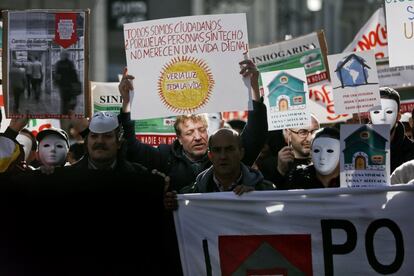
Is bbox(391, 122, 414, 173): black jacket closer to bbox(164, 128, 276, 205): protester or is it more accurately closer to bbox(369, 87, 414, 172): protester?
bbox(369, 87, 414, 172): protester

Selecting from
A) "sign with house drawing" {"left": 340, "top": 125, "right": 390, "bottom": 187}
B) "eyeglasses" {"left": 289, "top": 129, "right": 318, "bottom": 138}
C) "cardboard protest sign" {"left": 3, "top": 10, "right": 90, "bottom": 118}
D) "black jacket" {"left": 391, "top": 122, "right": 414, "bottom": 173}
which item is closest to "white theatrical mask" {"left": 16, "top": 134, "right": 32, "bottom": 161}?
"cardboard protest sign" {"left": 3, "top": 10, "right": 90, "bottom": 118}

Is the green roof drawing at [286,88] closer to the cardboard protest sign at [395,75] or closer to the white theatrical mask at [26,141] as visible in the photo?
the white theatrical mask at [26,141]

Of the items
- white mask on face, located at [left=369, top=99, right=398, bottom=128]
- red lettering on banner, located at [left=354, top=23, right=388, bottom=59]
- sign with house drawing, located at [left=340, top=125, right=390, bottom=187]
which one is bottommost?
sign with house drawing, located at [left=340, top=125, right=390, bottom=187]

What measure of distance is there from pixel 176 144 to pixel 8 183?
1.65m

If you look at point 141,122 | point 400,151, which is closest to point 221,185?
point 400,151

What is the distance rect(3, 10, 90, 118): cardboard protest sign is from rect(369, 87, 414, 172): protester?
1.98m

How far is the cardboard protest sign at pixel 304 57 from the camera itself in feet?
38.0

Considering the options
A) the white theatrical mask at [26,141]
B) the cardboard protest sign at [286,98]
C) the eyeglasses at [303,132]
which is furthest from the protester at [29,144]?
the eyeglasses at [303,132]

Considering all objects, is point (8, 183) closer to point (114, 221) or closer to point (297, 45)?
point (114, 221)

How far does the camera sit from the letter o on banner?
7.92 meters

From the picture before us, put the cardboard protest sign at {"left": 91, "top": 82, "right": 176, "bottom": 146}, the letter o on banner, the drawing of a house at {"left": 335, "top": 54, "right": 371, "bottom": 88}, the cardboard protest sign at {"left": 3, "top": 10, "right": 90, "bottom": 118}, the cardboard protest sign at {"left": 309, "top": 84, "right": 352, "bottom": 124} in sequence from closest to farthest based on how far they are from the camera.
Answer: the letter o on banner → the cardboard protest sign at {"left": 3, "top": 10, "right": 90, "bottom": 118} → the drawing of a house at {"left": 335, "top": 54, "right": 371, "bottom": 88} → the cardboard protest sign at {"left": 91, "top": 82, "right": 176, "bottom": 146} → the cardboard protest sign at {"left": 309, "top": 84, "right": 352, "bottom": 124}

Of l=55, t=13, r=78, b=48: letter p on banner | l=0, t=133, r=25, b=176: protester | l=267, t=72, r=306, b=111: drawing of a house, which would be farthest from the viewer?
l=267, t=72, r=306, b=111: drawing of a house

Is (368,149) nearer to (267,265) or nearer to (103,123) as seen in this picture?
(267,265)

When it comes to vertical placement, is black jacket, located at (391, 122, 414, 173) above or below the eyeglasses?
below
